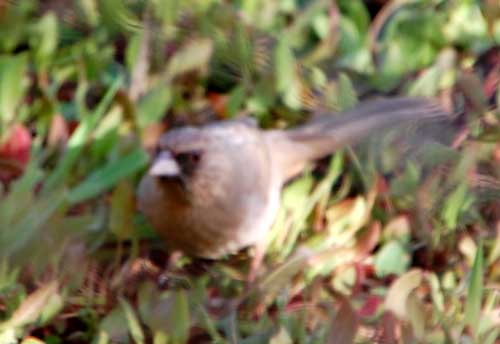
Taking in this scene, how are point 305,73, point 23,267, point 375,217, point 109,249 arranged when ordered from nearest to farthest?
1. point 23,267
2. point 109,249
3. point 375,217
4. point 305,73

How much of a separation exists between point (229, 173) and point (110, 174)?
1.27 ft

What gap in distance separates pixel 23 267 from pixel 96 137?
2.22ft

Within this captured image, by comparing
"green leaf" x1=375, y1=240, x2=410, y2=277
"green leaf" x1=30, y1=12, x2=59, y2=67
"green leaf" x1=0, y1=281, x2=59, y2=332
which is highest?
"green leaf" x1=30, y1=12, x2=59, y2=67

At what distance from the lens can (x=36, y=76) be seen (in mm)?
4582

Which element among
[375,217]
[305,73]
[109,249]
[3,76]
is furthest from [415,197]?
[3,76]

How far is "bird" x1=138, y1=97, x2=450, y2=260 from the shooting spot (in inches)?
162

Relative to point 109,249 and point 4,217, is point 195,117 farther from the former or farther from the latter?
point 4,217

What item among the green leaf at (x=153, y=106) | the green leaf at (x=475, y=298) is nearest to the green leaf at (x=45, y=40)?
the green leaf at (x=153, y=106)

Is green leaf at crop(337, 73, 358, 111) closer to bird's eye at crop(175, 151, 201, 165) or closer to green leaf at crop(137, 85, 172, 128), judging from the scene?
green leaf at crop(137, 85, 172, 128)

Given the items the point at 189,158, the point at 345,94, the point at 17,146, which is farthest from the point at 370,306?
the point at 17,146

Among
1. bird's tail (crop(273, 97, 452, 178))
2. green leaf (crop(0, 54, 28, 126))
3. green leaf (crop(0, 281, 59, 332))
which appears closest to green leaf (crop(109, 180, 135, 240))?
green leaf (crop(0, 281, 59, 332))

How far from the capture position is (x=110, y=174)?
4.17 m

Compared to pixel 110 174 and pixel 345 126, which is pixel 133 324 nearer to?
pixel 110 174

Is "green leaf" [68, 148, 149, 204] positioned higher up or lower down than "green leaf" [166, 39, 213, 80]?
lower down
